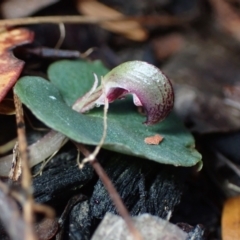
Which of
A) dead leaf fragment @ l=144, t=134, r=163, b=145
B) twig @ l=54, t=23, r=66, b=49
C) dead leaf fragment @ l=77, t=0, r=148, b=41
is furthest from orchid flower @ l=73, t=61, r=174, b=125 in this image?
dead leaf fragment @ l=77, t=0, r=148, b=41

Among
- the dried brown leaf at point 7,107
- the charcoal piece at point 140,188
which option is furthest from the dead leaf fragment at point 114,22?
the charcoal piece at point 140,188

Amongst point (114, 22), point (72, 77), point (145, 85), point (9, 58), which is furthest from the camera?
point (114, 22)

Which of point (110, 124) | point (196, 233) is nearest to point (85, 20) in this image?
point (110, 124)

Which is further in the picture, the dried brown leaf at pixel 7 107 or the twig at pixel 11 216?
the dried brown leaf at pixel 7 107

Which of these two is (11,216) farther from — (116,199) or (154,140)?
(154,140)

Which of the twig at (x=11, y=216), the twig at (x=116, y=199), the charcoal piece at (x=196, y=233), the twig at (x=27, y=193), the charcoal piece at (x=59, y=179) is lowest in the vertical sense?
the charcoal piece at (x=196, y=233)

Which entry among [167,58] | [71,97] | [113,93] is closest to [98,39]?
[167,58]

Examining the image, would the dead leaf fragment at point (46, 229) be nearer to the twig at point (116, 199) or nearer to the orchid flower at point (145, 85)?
the twig at point (116, 199)
